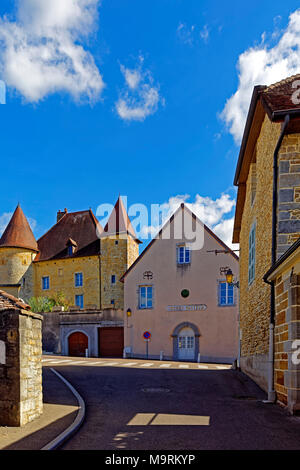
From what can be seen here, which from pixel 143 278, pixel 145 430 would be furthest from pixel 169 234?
pixel 145 430

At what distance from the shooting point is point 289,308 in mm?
7344

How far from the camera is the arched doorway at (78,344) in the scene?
28.8 metres

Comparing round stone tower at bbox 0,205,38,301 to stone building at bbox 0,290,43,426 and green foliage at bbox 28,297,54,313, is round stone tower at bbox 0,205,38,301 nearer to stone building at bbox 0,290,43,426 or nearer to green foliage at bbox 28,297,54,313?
green foliage at bbox 28,297,54,313

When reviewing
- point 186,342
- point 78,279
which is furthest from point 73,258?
point 186,342

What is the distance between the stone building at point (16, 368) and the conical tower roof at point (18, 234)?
32.2 metres

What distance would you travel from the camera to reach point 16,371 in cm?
661

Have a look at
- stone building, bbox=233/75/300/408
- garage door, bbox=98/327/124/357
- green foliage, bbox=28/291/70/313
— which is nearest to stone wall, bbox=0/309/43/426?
stone building, bbox=233/75/300/408

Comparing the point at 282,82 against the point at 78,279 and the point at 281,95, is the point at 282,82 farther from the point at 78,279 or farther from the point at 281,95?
the point at 78,279

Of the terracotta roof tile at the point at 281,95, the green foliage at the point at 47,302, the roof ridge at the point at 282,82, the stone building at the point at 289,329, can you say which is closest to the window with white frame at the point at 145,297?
the green foliage at the point at 47,302

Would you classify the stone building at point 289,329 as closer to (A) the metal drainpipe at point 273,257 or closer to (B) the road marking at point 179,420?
(A) the metal drainpipe at point 273,257

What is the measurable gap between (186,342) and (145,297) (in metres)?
3.87

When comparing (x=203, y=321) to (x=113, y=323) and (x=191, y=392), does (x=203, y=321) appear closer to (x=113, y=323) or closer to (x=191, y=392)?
(x=113, y=323)

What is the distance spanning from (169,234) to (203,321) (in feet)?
18.8

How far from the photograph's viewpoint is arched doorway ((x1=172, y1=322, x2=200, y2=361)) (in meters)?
24.4
